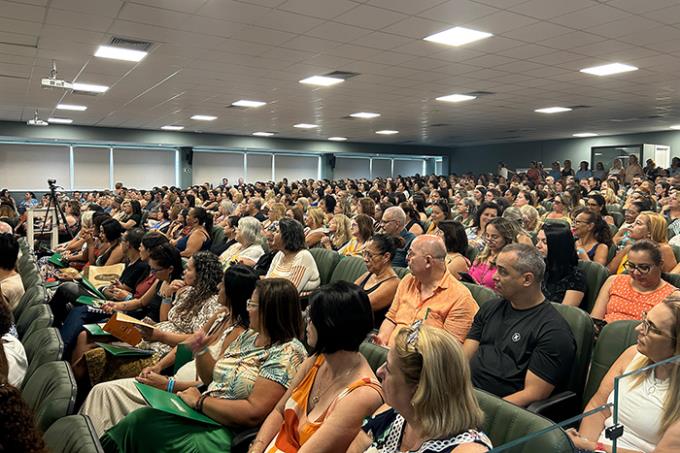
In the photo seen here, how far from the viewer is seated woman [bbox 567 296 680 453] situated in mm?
1360

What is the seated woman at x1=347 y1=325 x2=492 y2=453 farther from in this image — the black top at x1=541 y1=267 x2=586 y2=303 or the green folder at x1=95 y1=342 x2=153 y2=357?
the black top at x1=541 y1=267 x2=586 y2=303

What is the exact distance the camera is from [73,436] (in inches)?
58.4

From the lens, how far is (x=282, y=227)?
13.9ft

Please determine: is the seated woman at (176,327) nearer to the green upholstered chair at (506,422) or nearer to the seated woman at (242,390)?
the seated woman at (242,390)

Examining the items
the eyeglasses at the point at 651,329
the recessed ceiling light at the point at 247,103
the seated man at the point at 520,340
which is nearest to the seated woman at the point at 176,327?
the seated man at the point at 520,340

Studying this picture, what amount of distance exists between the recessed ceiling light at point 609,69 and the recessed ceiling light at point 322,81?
3.56 m

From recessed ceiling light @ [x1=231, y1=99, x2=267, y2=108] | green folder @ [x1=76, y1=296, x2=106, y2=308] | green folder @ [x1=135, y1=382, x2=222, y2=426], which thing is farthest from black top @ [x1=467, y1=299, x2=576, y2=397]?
recessed ceiling light @ [x1=231, y1=99, x2=267, y2=108]

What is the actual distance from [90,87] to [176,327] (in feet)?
22.9

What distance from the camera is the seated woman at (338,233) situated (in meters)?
5.69

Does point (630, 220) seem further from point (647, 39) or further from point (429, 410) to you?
point (429, 410)

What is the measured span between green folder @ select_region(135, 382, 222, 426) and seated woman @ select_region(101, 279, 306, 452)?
0.04 meters

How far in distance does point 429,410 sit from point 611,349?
4.39 ft

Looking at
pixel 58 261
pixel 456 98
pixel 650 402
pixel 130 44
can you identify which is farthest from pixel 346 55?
pixel 650 402

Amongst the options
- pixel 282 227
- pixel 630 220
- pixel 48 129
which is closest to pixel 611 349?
pixel 282 227
